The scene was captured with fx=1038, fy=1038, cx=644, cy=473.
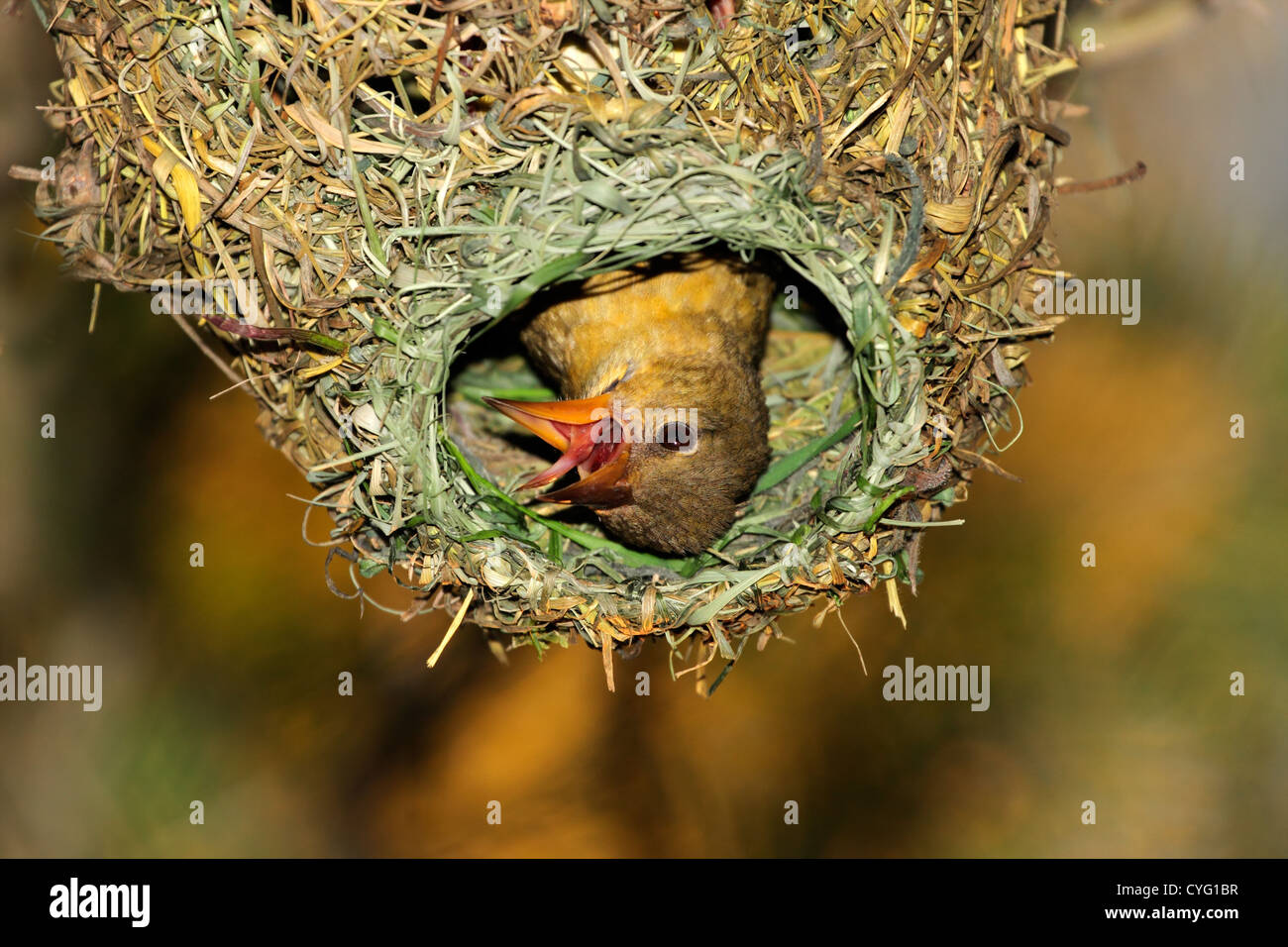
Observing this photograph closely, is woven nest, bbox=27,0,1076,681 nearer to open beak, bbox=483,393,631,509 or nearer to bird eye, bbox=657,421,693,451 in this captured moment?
open beak, bbox=483,393,631,509

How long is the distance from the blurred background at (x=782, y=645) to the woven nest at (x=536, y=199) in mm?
1173

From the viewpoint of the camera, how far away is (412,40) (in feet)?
6.70

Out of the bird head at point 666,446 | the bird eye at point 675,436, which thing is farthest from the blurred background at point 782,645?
the bird eye at point 675,436

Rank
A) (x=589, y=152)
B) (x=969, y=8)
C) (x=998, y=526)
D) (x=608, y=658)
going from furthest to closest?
(x=998, y=526)
(x=608, y=658)
(x=969, y=8)
(x=589, y=152)

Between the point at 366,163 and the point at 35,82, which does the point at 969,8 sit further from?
the point at 35,82

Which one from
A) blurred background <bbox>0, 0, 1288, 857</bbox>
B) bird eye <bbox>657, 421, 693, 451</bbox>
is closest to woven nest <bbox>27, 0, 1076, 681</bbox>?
bird eye <bbox>657, 421, 693, 451</bbox>

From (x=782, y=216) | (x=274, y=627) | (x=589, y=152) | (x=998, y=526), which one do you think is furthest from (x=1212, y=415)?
(x=274, y=627)

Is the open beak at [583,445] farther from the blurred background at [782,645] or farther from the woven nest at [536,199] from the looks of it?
the blurred background at [782,645]

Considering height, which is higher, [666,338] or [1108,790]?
[666,338]

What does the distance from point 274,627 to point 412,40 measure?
97.0 inches

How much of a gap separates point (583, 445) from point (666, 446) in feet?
0.85

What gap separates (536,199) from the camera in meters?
2.02

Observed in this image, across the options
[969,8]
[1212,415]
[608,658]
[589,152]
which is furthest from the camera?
[1212,415]

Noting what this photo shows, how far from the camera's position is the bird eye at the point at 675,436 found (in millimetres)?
2418
